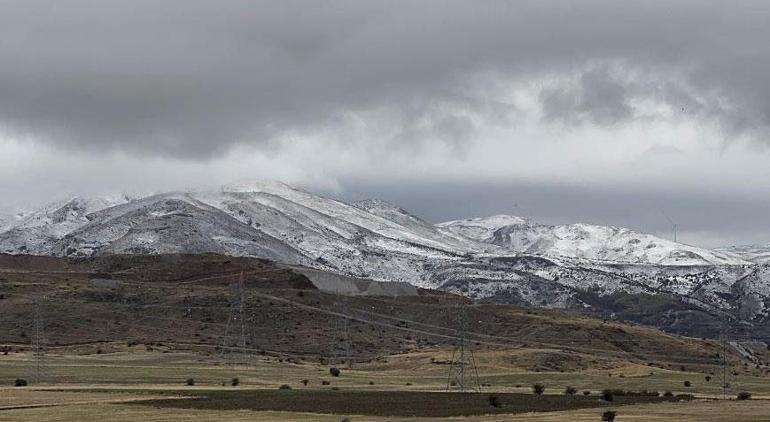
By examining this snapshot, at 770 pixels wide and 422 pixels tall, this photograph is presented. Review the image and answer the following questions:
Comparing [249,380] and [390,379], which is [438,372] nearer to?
[390,379]

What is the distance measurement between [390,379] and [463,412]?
209ft

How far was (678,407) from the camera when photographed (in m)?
113

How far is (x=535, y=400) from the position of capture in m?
123

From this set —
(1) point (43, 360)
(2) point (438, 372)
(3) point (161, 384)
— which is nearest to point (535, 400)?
(3) point (161, 384)

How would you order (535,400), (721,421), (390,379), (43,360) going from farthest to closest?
(43,360) < (390,379) < (535,400) < (721,421)

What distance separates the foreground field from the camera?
332 ft

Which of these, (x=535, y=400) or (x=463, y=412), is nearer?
(x=463, y=412)

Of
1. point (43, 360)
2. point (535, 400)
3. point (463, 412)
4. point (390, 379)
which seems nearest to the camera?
point (463, 412)

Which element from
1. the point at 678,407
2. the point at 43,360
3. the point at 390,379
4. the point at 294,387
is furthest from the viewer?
the point at 43,360

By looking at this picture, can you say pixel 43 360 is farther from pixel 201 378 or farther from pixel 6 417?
pixel 6 417

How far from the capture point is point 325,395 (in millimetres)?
128375

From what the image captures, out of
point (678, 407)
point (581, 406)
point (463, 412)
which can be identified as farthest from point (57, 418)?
point (678, 407)

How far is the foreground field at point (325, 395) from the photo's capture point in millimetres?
101250

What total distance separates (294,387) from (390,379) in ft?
84.3
